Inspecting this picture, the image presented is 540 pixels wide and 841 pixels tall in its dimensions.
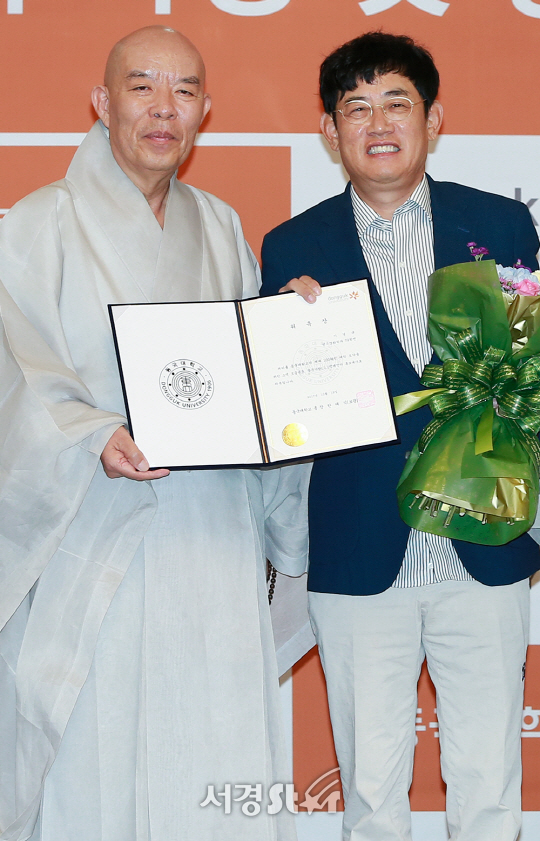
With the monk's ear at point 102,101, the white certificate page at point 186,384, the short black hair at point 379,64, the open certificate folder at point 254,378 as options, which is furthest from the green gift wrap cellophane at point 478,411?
the monk's ear at point 102,101

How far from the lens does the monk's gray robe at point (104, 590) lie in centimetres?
207

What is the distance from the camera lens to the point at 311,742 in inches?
123

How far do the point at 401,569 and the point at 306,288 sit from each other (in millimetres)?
661

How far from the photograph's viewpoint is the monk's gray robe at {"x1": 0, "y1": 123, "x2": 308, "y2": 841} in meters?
2.07

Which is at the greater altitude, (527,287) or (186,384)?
(527,287)

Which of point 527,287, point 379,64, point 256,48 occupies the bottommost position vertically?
point 527,287

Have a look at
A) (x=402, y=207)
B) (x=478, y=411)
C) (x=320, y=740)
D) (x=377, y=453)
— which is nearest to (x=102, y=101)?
(x=402, y=207)

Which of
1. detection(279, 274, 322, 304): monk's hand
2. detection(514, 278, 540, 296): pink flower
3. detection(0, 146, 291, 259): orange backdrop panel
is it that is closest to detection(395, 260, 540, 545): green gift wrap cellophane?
detection(514, 278, 540, 296): pink flower

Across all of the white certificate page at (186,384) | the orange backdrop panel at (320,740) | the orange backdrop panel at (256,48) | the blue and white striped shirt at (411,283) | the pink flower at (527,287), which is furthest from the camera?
the orange backdrop panel at (320,740)

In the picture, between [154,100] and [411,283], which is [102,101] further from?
[411,283]

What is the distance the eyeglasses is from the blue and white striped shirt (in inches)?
6.9

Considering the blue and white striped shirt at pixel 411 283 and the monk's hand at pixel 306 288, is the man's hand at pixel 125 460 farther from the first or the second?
the blue and white striped shirt at pixel 411 283

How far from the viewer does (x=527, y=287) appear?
6.28 feet

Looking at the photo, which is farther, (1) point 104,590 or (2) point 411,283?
(2) point 411,283
